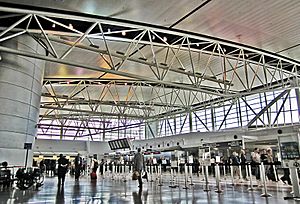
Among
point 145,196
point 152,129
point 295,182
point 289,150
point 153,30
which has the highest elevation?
point 153,30

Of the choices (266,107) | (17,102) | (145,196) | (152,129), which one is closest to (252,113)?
(266,107)

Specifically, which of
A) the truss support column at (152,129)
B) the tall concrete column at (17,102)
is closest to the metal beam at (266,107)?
the truss support column at (152,129)

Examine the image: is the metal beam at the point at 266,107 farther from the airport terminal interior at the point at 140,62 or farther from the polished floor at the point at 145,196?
the polished floor at the point at 145,196

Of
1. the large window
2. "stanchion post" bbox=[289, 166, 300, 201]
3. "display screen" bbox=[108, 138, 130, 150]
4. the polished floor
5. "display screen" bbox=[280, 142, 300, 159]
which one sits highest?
the large window

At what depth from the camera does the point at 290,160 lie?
782cm

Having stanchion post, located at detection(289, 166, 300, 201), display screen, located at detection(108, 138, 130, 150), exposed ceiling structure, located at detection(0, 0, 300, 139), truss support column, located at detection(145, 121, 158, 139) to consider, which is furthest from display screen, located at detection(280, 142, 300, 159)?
truss support column, located at detection(145, 121, 158, 139)

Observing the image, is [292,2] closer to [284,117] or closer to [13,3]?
[13,3]

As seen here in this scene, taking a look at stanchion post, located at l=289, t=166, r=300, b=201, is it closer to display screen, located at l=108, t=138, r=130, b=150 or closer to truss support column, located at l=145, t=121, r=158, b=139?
display screen, located at l=108, t=138, r=130, b=150

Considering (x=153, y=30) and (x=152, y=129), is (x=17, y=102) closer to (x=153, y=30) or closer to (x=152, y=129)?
(x=153, y=30)

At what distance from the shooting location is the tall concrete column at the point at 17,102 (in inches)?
489

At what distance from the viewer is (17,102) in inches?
512

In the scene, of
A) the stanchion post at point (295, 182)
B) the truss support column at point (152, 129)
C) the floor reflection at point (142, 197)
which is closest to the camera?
the floor reflection at point (142, 197)

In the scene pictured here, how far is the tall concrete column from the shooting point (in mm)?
12422

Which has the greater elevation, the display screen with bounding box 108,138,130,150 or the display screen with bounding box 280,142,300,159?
the display screen with bounding box 108,138,130,150
